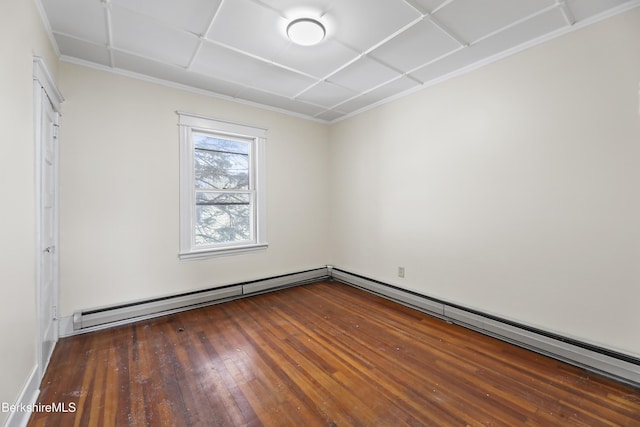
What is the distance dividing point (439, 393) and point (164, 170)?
3.52 metres

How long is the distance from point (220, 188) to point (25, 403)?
264cm

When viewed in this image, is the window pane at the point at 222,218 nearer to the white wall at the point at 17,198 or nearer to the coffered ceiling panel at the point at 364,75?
the white wall at the point at 17,198

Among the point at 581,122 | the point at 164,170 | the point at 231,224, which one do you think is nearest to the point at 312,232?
the point at 231,224

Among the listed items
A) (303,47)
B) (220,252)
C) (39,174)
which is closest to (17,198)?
(39,174)

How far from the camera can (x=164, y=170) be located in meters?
3.28

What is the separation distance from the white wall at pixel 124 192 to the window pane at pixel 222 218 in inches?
11.6

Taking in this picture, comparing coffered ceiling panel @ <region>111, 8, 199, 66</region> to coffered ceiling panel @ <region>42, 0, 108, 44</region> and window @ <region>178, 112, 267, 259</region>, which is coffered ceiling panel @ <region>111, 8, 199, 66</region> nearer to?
coffered ceiling panel @ <region>42, 0, 108, 44</region>

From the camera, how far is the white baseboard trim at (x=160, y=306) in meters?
2.75

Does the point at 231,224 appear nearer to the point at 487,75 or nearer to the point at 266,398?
the point at 266,398

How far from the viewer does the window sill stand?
3.43 meters

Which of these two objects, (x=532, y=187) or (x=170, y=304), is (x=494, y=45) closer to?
(x=532, y=187)

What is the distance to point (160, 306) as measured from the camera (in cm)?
318

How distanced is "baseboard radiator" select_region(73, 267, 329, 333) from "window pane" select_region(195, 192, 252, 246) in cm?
68

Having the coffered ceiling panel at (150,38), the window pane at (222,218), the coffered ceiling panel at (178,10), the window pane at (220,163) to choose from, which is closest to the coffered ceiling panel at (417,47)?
the coffered ceiling panel at (178,10)
